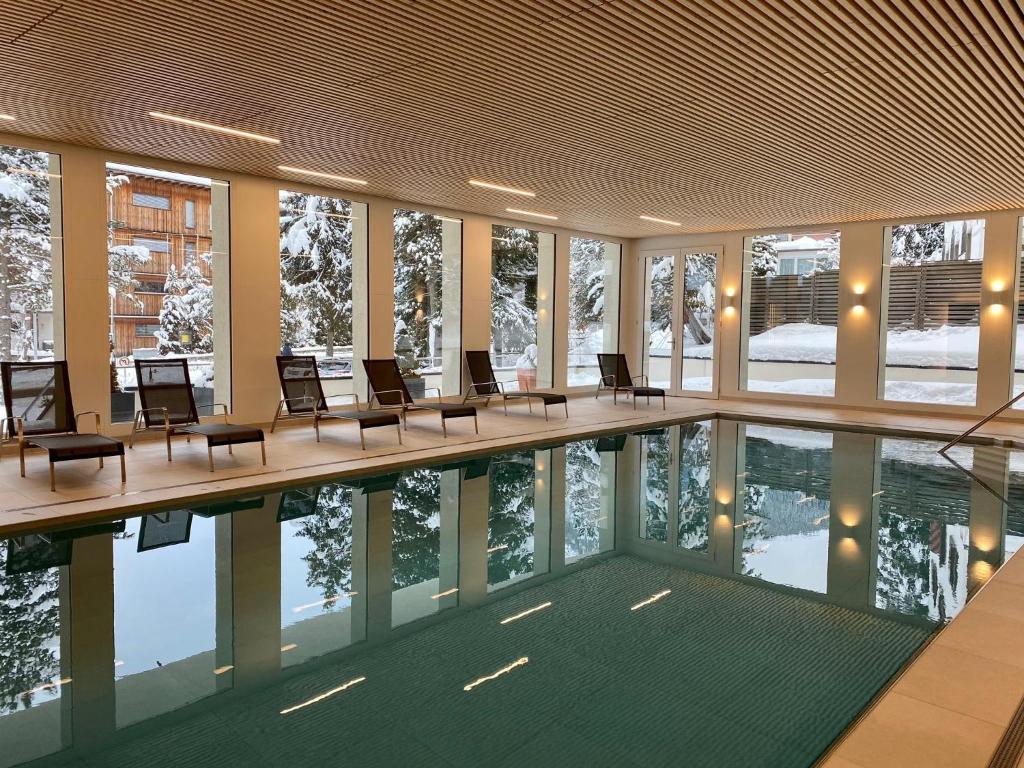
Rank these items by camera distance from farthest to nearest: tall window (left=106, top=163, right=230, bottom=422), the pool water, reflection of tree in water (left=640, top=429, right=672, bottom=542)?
tall window (left=106, top=163, right=230, bottom=422) → reflection of tree in water (left=640, top=429, right=672, bottom=542) → the pool water

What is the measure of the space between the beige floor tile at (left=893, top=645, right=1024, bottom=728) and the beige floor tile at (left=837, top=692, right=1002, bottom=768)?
8 cm

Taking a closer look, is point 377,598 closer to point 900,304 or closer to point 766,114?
point 766,114

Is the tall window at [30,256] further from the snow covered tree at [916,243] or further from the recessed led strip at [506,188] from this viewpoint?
the snow covered tree at [916,243]

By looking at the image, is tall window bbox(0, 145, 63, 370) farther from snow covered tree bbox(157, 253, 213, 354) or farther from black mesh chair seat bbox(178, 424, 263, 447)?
black mesh chair seat bbox(178, 424, 263, 447)

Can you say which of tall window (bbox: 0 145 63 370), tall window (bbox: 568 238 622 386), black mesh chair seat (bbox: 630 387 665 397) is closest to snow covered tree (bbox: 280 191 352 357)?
tall window (bbox: 0 145 63 370)

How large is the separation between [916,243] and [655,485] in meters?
8.21

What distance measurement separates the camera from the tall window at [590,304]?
48.6ft

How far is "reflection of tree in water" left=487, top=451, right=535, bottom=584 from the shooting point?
4730 millimetres

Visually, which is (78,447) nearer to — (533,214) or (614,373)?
(533,214)

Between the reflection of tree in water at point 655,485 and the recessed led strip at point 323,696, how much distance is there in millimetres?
2755

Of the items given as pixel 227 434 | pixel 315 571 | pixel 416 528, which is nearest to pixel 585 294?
pixel 227 434

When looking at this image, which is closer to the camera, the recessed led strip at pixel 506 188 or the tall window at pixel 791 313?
the recessed led strip at pixel 506 188

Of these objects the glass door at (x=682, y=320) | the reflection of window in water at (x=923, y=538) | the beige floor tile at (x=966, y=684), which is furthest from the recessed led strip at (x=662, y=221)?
the beige floor tile at (x=966, y=684)

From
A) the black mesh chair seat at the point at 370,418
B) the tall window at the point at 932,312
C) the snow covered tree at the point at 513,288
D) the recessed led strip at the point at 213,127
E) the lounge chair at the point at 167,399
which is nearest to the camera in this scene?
the recessed led strip at the point at 213,127
